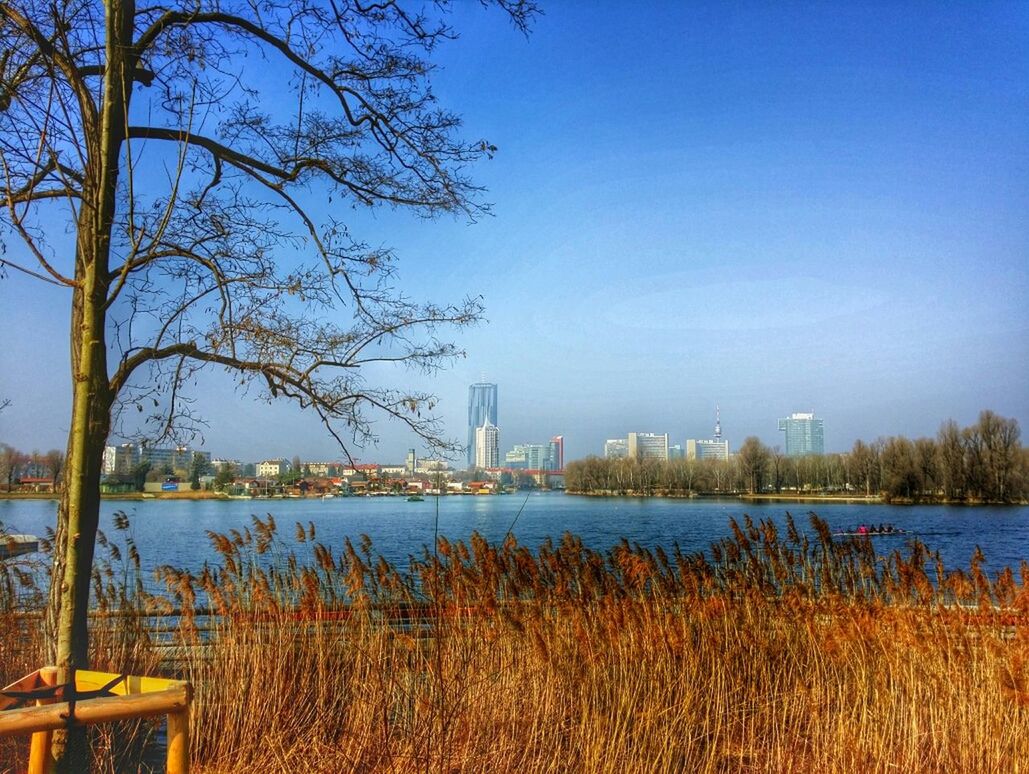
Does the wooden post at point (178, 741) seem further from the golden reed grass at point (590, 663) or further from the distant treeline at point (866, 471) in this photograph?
the distant treeline at point (866, 471)

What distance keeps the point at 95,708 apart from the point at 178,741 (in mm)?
268

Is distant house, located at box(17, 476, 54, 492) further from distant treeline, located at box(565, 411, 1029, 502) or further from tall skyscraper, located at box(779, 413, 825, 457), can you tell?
tall skyscraper, located at box(779, 413, 825, 457)

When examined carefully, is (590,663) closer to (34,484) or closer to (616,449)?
(34,484)

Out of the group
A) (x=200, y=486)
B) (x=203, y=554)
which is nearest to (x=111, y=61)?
(x=200, y=486)

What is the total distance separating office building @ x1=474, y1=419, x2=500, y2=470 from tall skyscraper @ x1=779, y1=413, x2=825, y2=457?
10836 cm

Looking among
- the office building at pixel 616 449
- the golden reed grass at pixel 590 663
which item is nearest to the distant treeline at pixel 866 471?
the office building at pixel 616 449

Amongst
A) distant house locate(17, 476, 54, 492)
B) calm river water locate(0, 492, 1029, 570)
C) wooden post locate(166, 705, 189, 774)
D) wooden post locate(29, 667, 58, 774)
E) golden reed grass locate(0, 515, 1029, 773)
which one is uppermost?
distant house locate(17, 476, 54, 492)

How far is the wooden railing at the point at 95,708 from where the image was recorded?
1915 mm

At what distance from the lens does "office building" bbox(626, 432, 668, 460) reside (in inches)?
3574

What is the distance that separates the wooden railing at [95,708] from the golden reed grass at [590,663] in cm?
127

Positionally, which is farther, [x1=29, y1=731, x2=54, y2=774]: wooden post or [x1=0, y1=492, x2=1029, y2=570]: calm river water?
[x1=0, y1=492, x2=1029, y2=570]: calm river water

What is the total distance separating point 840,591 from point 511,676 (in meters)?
3.02

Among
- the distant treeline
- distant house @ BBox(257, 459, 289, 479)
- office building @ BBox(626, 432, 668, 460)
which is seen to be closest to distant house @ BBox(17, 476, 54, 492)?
distant house @ BBox(257, 459, 289, 479)

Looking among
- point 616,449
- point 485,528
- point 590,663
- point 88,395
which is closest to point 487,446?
point 590,663
